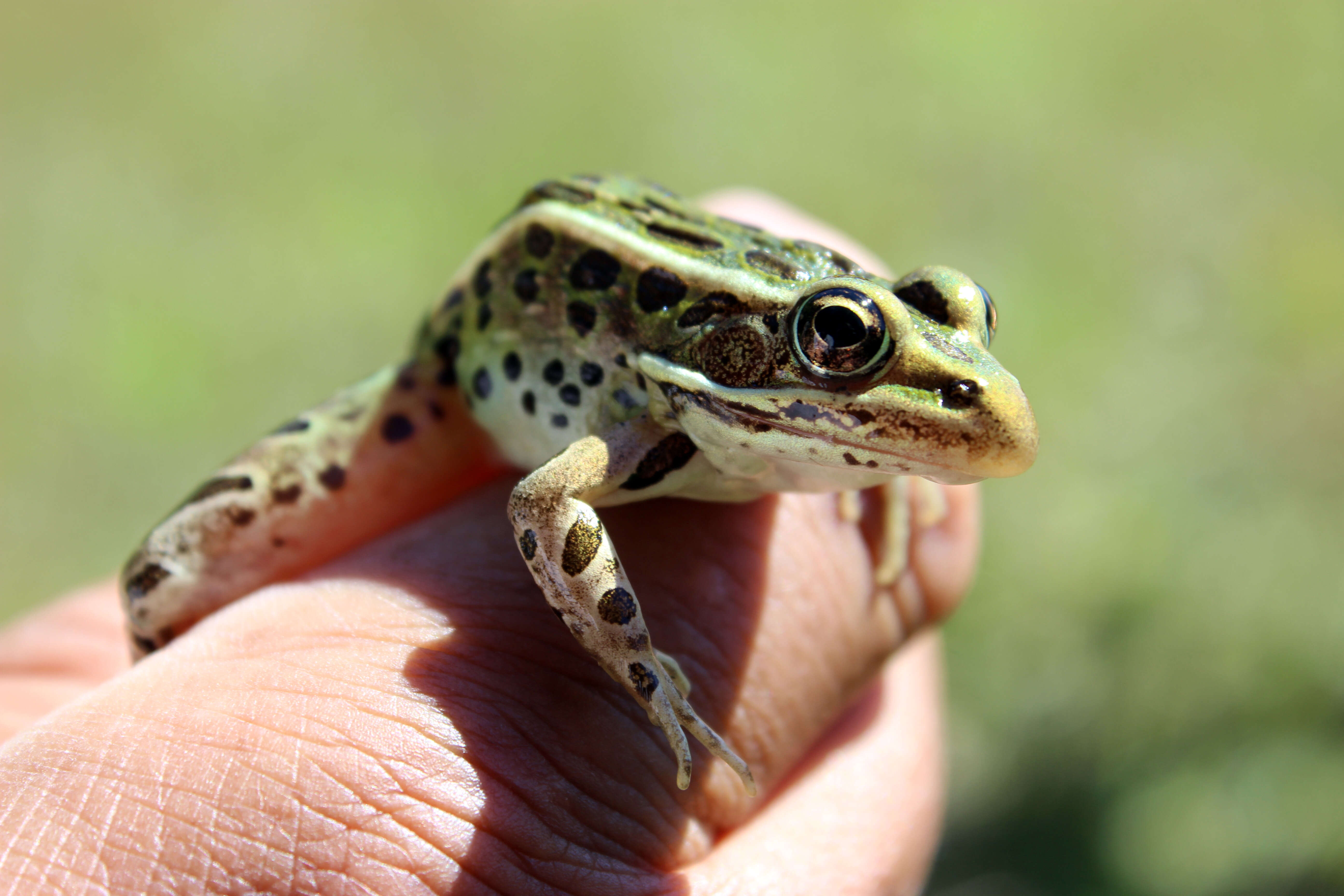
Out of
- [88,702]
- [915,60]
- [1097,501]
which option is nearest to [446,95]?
[915,60]

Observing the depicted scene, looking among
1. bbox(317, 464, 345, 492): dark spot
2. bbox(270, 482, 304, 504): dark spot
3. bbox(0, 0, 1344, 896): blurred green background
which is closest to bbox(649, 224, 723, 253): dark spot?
bbox(317, 464, 345, 492): dark spot

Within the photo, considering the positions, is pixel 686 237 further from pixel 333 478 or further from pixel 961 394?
pixel 333 478

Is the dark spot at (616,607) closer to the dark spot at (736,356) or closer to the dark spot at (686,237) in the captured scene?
the dark spot at (736,356)

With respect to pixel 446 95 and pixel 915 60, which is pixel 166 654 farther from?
pixel 915 60

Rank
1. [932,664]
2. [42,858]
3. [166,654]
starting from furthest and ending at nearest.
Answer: [932,664]
[166,654]
[42,858]

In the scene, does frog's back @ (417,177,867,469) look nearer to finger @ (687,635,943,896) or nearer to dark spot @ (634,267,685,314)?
dark spot @ (634,267,685,314)

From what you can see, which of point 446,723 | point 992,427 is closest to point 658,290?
point 992,427
